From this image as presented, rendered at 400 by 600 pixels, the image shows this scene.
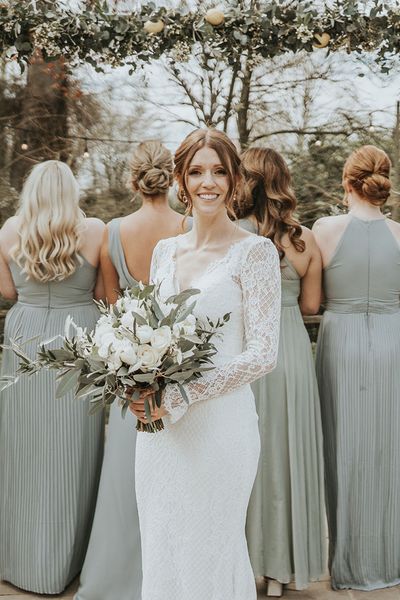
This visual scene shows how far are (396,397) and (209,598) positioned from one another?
5.46 feet

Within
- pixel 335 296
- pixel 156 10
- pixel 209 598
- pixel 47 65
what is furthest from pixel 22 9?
pixel 209 598

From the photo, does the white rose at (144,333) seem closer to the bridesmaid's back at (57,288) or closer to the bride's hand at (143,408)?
the bride's hand at (143,408)

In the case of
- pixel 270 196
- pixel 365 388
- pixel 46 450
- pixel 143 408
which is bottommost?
pixel 46 450

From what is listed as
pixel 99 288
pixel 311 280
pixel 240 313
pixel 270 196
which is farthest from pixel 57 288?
pixel 240 313

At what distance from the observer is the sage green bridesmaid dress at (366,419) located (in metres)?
3.58

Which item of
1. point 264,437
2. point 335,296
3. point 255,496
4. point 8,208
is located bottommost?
point 255,496

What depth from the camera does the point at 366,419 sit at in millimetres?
3592

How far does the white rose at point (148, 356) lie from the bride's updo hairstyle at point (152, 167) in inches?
65.7

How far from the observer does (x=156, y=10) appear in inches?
157

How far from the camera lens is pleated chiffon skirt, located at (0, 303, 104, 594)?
11.7 feet

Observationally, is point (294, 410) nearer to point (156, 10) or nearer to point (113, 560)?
point (113, 560)

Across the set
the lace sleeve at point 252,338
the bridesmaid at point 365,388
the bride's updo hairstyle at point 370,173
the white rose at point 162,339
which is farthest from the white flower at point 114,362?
the bride's updo hairstyle at point 370,173

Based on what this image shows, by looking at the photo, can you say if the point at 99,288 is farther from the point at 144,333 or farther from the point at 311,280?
the point at 144,333

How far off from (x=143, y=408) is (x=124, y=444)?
1320 millimetres
